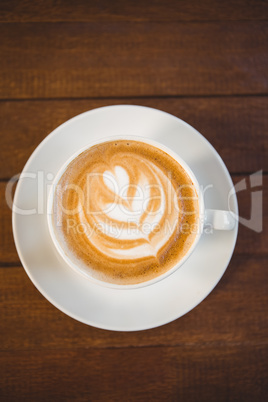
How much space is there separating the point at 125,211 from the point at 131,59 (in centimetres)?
53

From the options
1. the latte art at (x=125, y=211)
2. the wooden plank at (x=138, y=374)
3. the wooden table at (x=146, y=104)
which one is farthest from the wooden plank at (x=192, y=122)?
the wooden plank at (x=138, y=374)

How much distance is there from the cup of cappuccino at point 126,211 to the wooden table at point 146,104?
253mm

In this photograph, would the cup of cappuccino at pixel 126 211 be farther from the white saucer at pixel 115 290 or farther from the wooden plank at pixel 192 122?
the wooden plank at pixel 192 122

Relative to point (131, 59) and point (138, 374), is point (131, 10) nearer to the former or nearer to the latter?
point (131, 59)

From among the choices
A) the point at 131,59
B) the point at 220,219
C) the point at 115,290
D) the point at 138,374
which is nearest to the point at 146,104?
the point at 131,59

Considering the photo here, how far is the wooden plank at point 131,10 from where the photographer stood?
4.01 feet

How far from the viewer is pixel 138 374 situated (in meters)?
1.20

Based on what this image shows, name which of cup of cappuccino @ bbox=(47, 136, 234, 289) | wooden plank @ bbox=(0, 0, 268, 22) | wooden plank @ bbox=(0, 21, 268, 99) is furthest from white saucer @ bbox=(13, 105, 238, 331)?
wooden plank @ bbox=(0, 0, 268, 22)

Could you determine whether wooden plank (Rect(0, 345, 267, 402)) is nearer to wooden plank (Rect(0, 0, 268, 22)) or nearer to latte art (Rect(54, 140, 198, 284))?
latte art (Rect(54, 140, 198, 284))

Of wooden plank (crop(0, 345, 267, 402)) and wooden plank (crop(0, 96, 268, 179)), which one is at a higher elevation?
wooden plank (crop(0, 96, 268, 179))

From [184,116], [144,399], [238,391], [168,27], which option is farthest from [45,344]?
[168,27]

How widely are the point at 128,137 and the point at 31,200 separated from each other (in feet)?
1.10

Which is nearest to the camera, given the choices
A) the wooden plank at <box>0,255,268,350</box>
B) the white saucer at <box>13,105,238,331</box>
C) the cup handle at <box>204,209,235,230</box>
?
the cup handle at <box>204,209,235,230</box>

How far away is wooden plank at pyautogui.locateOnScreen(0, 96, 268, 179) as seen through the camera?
3.94ft
